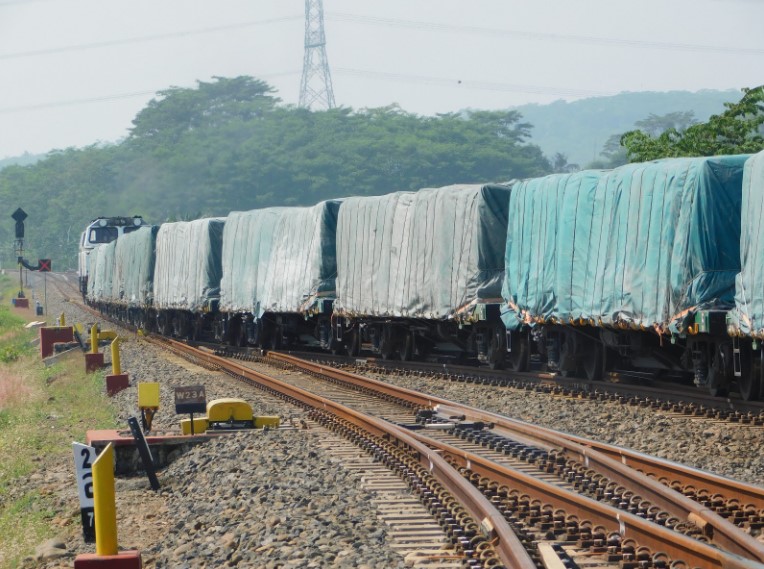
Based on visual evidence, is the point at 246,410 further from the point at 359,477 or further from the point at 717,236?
the point at 717,236

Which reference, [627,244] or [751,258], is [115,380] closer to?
[627,244]

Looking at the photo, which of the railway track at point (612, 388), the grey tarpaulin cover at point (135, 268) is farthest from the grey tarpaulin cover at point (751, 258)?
the grey tarpaulin cover at point (135, 268)

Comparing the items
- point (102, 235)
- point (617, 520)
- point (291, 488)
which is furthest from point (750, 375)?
point (102, 235)

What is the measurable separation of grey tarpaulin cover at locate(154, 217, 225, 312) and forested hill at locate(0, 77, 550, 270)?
45.0 m

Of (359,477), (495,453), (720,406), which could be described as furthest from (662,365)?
(359,477)

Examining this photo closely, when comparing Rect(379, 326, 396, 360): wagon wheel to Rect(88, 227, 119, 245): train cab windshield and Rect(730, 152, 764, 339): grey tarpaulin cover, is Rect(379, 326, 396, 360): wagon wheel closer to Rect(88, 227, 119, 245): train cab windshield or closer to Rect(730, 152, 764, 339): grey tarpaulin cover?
Rect(730, 152, 764, 339): grey tarpaulin cover

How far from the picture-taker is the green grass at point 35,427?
10359mm

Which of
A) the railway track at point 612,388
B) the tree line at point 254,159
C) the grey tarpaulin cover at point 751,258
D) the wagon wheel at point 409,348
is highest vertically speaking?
the tree line at point 254,159

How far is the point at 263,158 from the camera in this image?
313ft

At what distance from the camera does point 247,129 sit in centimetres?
10019

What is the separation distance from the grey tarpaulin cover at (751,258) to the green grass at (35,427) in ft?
23.5

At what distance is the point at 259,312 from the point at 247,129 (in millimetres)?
75077

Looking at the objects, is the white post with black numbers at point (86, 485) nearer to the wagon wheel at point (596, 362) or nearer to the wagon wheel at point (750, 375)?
the wagon wheel at point (750, 375)

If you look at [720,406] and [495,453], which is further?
[720,406]
